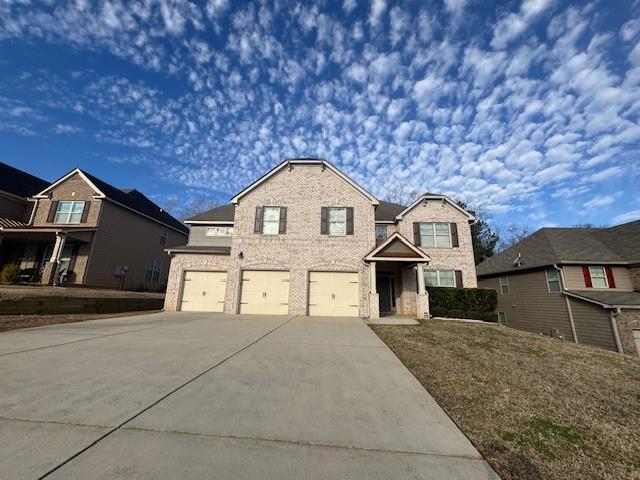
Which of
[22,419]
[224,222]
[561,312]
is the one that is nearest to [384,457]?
[22,419]

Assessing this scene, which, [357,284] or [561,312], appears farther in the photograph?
[561,312]

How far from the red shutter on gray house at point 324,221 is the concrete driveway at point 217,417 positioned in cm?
879

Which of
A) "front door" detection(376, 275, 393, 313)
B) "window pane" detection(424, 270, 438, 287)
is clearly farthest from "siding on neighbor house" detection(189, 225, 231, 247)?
"window pane" detection(424, 270, 438, 287)

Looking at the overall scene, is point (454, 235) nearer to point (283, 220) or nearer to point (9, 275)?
point (283, 220)

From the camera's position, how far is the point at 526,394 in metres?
4.14

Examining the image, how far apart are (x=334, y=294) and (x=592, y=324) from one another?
13517mm

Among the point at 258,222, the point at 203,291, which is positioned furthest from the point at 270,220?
the point at 203,291

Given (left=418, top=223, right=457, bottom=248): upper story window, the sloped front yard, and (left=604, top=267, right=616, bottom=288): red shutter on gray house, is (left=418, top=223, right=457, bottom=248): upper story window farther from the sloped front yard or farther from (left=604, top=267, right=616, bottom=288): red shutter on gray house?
the sloped front yard

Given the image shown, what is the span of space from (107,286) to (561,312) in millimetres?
28382

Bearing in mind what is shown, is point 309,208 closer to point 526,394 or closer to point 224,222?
point 224,222

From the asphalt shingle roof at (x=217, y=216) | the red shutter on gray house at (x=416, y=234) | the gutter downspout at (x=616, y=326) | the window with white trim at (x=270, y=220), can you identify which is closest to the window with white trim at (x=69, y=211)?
the asphalt shingle roof at (x=217, y=216)

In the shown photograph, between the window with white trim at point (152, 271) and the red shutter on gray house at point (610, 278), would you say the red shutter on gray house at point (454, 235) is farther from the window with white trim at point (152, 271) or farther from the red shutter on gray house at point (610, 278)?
the window with white trim at point (152, 271)

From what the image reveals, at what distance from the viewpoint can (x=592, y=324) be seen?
13930 mm

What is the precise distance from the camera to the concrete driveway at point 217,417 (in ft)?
7.37
